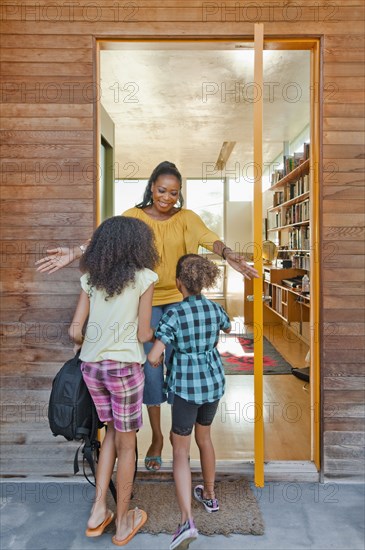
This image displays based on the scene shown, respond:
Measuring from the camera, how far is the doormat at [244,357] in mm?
4629

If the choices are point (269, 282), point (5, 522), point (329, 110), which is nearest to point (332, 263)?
point (329, 110)

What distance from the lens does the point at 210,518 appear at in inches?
83.8

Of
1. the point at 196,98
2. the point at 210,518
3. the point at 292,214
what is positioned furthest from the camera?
the point at 292,214

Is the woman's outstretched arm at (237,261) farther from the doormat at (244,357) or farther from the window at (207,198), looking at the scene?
the window at (207,198)

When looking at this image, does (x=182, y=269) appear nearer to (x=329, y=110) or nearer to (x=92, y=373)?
(x=92, y=373)

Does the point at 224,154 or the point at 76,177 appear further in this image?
the point at 224,154

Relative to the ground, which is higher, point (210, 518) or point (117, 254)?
point (117, 254)

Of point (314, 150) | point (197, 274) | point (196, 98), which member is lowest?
point (197, 274)

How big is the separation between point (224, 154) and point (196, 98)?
2.90 m

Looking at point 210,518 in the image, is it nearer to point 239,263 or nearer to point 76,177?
point 239,263

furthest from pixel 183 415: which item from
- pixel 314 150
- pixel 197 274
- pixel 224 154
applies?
pixel 224 154

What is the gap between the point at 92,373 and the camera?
1.91m

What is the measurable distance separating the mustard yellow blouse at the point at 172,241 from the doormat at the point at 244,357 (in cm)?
230

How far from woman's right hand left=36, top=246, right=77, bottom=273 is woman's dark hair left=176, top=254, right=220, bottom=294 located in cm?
57
